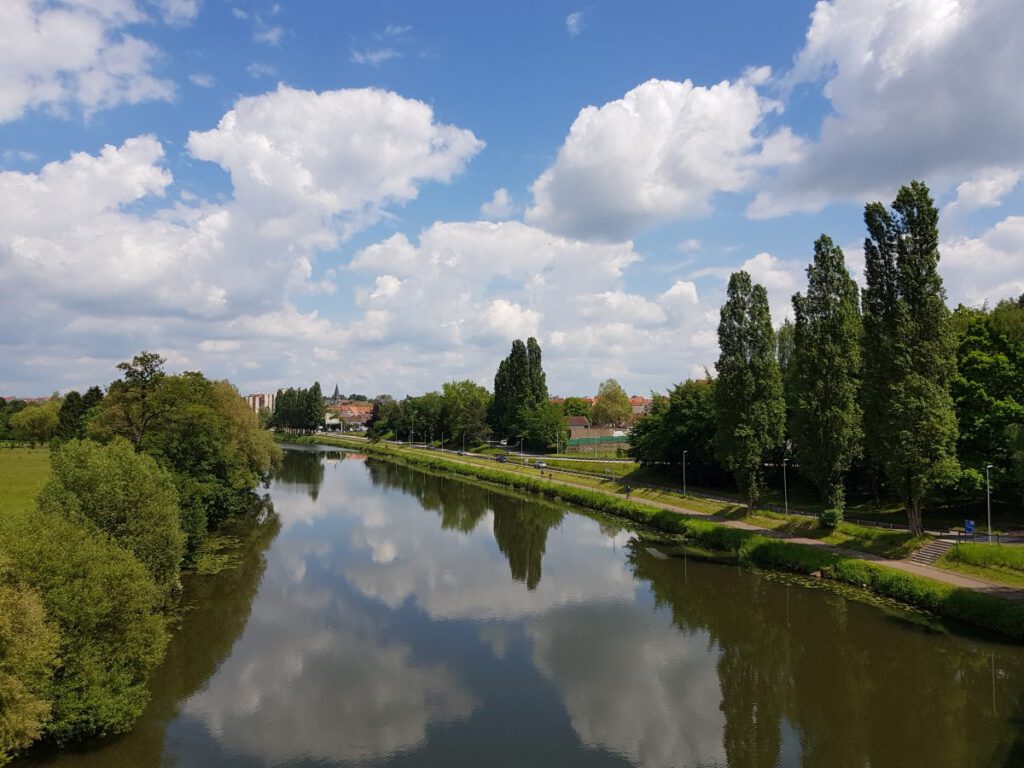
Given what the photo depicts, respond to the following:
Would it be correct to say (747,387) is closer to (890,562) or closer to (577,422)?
(890,562)

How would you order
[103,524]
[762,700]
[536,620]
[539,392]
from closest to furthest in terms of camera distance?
[762,700] → [103,524] → [536,620] → [539,392]

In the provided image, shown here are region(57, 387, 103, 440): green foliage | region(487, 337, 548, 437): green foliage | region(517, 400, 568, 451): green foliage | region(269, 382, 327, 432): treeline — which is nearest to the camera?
region(57, 387, 103, 440): green foliage

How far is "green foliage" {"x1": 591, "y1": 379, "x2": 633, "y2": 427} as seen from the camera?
415 ft

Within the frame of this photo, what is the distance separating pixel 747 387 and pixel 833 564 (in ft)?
48.0

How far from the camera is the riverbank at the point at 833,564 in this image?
83.6 feet

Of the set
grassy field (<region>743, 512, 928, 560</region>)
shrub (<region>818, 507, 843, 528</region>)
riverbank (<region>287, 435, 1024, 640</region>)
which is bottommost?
riverbank (<region>287, 435, 1024, 640</region>)

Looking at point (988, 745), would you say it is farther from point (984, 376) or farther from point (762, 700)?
point (984, 376)

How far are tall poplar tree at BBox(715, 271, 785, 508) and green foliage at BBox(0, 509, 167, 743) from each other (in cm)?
3685

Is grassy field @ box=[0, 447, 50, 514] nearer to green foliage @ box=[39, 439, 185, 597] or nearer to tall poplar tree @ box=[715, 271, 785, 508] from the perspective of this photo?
green foliage @ box=[39, 439, 185, 597]

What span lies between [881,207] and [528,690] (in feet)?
106

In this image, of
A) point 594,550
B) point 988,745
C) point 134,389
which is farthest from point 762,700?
point 134,389

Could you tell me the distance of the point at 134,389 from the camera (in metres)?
36.9

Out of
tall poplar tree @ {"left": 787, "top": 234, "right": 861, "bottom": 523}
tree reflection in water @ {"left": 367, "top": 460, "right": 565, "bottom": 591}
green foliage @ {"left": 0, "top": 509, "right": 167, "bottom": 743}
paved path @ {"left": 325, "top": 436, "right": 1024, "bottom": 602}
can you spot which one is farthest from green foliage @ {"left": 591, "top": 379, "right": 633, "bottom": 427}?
green foliage @ {"left": 0, "top": 509, "right": 167, "bottom": 743}

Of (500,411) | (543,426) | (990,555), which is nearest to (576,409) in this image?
(500,411)
